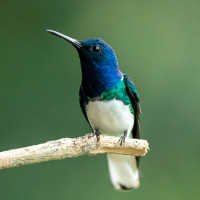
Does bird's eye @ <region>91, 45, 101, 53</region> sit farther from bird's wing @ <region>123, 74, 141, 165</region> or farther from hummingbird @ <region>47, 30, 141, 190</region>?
bird's wing @ <region>123, 74, 141, 165</region>

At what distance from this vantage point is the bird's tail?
12.9 ft

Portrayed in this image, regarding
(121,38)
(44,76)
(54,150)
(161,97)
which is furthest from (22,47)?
(54,150)

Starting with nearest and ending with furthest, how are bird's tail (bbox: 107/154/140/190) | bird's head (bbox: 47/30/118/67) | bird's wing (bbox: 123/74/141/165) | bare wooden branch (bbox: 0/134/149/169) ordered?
1. bare wooden branch (bbox: 0/134/149/169)
2. bird's head (bbox: 47/30/118/67)
3. bird's wing (bbox: 123/74/141/165)
4. bird's tail (bbox: 107/154/140/190)

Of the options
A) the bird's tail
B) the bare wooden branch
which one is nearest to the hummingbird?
the bare wooden branch

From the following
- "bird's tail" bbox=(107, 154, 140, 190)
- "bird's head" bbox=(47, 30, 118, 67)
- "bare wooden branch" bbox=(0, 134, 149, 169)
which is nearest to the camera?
"bare wooden branch" bbox=(0, 134, 149, 169)

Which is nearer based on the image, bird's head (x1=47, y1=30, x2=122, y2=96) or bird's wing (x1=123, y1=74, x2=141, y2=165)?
bird's head (x1=47, y1=30, x2=122, y2=96)

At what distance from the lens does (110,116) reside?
3.28 meters

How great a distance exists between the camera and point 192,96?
4770 millimetres

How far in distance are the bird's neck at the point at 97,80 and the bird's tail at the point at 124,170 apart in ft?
2.89

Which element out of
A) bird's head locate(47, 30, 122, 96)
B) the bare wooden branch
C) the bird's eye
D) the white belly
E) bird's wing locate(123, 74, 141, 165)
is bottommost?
the bare wooden branch

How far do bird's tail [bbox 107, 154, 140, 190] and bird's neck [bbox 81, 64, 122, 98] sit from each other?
88 centimetres

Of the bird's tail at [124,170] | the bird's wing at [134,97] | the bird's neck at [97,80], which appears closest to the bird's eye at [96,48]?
the bird's neck at [97,80]

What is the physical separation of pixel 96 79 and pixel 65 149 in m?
0.70

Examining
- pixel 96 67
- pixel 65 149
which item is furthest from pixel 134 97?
pixel 65 149
